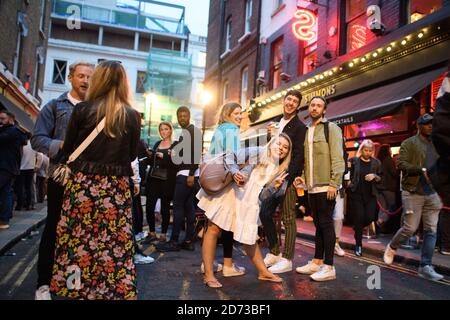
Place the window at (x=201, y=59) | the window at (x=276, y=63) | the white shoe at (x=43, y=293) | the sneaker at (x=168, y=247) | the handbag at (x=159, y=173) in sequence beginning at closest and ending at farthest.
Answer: the white shoe at (x=43, y=293) → the sneaker at (x=168, y=247) → the handbag at (x=159, y=173) → the window at (x=276, y=63) → the window at (x=201, y=59)

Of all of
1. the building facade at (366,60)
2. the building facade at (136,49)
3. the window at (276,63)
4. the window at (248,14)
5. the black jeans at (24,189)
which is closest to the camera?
the building facade at (366,60)

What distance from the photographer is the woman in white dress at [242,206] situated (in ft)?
11.8

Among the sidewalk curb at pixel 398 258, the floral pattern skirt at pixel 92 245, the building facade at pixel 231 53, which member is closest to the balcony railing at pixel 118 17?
the building facade at pixel 231 53

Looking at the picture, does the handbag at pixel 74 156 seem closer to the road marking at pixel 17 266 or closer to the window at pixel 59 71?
the road marking at pixel 17 266

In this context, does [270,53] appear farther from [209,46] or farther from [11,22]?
[11,22]

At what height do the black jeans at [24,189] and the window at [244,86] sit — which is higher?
the window at [244,86]

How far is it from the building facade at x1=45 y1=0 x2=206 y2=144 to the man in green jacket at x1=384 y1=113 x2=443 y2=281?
29187mm

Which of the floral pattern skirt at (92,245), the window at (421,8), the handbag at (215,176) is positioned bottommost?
the floral pattern skirt at (92,245)

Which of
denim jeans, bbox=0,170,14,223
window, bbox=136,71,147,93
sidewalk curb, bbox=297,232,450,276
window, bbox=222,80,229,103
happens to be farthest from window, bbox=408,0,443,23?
window, bbox=136,71,147,93

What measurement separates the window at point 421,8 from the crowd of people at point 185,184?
4234mm

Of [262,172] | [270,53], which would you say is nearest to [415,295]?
[262,172]

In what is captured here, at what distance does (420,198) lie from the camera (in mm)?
4590

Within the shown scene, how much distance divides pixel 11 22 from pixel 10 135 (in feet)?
32.1

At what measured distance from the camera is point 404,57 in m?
8.45
